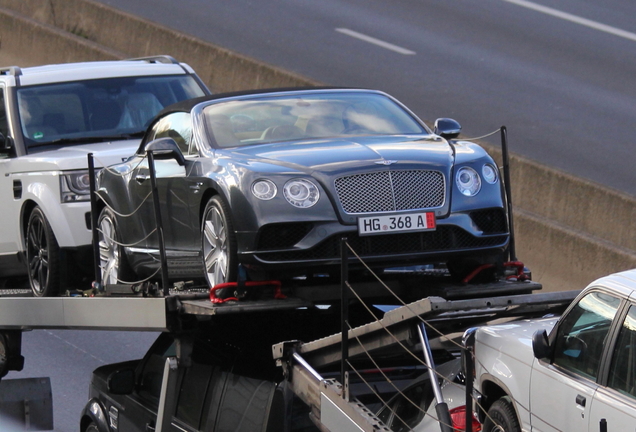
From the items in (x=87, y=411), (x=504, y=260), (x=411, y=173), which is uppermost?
(x=411, y=173)

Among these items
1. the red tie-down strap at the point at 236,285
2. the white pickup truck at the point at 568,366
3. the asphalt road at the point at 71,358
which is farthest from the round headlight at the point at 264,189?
the asphalt road at the point at 71,358

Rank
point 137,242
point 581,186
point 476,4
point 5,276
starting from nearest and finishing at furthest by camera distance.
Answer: point 137,242, point 5,276, point 581,186, point 476,4

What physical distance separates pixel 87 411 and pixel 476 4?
20.8m

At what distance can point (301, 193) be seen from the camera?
702cm

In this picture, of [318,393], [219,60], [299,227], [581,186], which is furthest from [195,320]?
[219,60]

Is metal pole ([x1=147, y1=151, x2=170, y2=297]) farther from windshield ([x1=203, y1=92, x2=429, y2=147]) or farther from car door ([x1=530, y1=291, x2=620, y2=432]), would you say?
car door ([x1=530, y1=291, x2=620, y2=432])

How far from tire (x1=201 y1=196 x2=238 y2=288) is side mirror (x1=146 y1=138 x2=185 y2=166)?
518mm

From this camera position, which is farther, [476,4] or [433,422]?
[476,4]

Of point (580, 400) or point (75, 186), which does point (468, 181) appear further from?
Result: point (75, 186)

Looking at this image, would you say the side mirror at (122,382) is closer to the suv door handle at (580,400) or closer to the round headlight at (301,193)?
the round headlight at (301,193)

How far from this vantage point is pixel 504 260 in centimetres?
779

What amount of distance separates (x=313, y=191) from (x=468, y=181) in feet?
3.48

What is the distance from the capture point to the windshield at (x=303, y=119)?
8.06 meters

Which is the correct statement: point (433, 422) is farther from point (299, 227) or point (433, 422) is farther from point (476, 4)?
point (476, 4)
